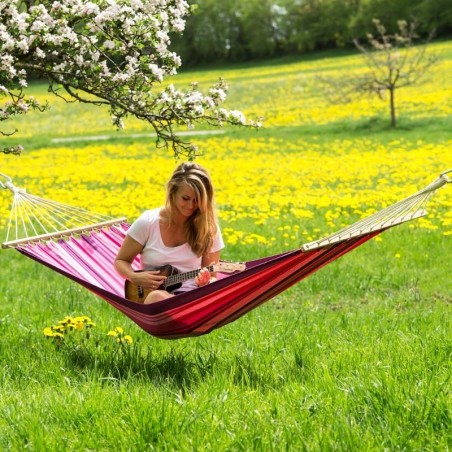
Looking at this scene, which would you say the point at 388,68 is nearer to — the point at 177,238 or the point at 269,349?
the point at 177,238

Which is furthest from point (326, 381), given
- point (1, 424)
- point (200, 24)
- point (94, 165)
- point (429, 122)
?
point (200, 24)

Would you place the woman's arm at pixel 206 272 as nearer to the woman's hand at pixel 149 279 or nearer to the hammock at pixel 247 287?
the woman's hand at pixel 149 279

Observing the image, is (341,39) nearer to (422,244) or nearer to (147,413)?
(422,244)

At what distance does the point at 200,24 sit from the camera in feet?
237

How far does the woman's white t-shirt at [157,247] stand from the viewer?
469cm

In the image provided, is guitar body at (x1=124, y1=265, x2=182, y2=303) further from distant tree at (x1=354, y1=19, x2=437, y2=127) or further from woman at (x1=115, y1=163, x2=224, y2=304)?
distant tree at (x1=354, y1=19, x2=437, y2=127)

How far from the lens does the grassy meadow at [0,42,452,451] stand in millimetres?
3240

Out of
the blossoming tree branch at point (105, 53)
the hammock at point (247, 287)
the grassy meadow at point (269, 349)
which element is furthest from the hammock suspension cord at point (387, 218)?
the blossoming tree branch at point (105, 53)

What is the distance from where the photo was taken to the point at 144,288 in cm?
464

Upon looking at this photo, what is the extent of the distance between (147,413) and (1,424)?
0.64 metres

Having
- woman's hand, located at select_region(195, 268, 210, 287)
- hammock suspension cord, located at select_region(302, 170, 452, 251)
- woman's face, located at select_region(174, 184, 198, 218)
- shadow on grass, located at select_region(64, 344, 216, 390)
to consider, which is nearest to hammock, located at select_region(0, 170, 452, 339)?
hammock suspension cord, located at select_region(302, 170, 452, 251)

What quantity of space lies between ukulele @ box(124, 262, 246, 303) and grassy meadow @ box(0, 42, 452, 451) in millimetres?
263

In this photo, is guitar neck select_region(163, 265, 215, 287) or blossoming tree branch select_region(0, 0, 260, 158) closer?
blossoming tree branch select_region(0, 0, 260, 158)

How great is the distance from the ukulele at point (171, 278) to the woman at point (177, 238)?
0.03 meters
